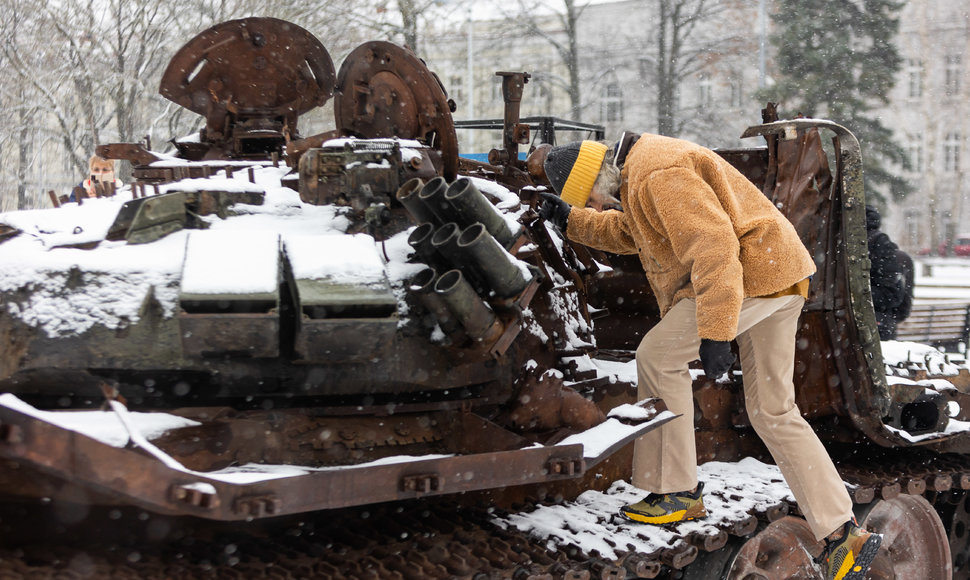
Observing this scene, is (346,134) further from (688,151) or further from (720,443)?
(720,443)

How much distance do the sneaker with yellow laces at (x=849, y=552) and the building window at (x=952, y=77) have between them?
26.1 meters

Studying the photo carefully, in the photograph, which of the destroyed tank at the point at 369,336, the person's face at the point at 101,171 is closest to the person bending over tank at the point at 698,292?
the destroyed tank at the point at 369,336

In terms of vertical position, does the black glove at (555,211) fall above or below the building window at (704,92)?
below

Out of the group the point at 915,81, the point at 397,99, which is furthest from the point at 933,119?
the point at 397,99

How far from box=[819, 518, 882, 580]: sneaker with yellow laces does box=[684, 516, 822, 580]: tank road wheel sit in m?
0.32

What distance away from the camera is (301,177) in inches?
152

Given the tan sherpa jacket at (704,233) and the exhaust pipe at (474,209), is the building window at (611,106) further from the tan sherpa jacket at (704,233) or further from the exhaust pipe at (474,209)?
the exhaust pipe at (474,209)

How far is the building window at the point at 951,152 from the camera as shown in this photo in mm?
32750

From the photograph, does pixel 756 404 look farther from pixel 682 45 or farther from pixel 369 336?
pixel 682 45

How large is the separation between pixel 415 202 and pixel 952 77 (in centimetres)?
2874

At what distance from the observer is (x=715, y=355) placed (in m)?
3.81

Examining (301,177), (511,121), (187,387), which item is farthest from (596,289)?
(187,387)

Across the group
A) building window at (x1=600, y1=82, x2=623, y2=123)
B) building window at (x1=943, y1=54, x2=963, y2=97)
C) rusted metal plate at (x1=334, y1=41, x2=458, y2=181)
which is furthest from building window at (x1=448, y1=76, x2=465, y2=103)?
rusted metal plate at (x1=334, y1=41, x2=458, y2=181)

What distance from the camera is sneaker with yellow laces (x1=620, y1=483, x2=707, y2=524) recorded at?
4164mm
